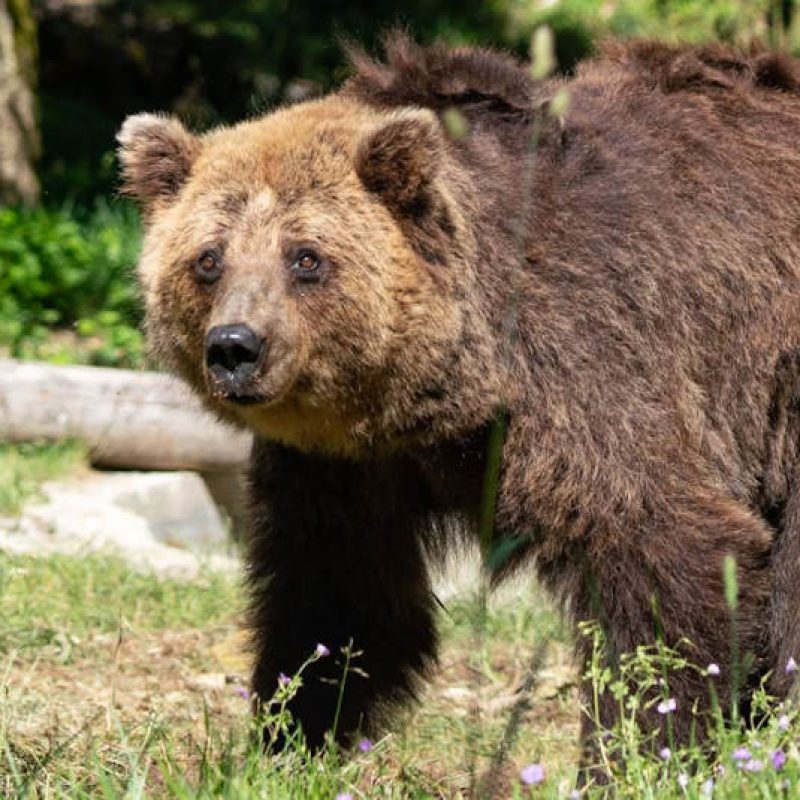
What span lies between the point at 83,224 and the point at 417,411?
8.25 m

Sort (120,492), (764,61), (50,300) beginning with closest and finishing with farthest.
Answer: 1. (764,61)
2. (120,492)
3. (50,300)

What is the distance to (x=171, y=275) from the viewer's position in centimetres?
547

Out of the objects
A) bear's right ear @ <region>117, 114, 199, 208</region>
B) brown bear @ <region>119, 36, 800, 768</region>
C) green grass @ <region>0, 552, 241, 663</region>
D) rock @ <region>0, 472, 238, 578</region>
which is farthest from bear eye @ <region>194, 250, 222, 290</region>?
rock @ <region>0, 472, 238, 578</region>

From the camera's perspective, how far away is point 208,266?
17.5 feet

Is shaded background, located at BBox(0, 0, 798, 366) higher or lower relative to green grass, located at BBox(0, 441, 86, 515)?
higher

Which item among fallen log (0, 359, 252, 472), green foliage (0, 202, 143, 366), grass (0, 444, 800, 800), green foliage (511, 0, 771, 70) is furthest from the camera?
green foliage (511, 0, 771, 70)

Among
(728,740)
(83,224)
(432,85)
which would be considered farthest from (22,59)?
(728,740)

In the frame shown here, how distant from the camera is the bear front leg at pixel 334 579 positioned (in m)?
5.80

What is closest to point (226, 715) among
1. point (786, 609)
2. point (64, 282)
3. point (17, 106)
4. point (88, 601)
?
point (88, 601)

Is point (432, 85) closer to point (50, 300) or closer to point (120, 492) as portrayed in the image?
point (120, 492)

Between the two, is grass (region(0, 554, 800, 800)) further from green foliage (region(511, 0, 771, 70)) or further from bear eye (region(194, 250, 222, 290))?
green foliage (region(511, 0, 771, 70))

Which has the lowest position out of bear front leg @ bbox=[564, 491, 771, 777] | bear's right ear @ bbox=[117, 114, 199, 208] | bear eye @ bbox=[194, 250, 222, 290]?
bear front leg @ bbox=[564, 491, 771, 777]

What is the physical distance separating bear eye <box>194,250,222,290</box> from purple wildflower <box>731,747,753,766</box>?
228 cm

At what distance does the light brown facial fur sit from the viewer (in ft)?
17.4
